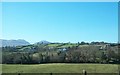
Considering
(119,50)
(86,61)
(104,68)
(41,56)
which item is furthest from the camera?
(41,56)

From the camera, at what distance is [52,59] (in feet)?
198

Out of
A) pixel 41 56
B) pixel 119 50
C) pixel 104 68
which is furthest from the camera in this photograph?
pixel 41 56

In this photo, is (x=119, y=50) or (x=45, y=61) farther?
(x=45, y=61)

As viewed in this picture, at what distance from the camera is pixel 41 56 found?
61.1m

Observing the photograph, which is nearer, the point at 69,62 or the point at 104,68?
the point at 104,68

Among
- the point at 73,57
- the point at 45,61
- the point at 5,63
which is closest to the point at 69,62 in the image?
the point at 73,57

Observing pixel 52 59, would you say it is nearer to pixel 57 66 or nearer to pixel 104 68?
pixel 57 66

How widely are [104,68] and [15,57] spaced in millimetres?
19971

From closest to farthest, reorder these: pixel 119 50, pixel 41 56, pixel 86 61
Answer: pixel 119 50, pixel 86 61, pixel 41 56

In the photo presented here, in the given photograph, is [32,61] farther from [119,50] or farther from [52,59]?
[119,50]

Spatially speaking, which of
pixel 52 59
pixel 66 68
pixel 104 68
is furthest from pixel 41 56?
pixel 104 68

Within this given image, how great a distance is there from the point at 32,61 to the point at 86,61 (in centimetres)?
1172

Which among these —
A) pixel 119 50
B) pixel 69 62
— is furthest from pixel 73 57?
pixel 119 50

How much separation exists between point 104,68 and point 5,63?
1785cm
